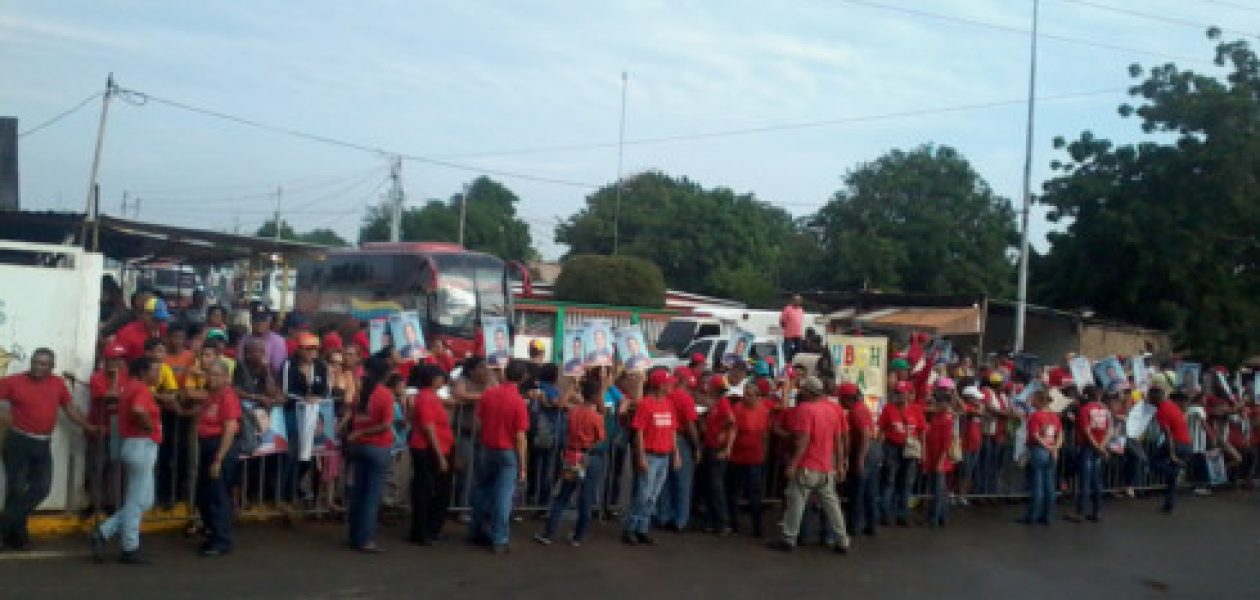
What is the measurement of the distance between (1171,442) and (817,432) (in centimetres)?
717

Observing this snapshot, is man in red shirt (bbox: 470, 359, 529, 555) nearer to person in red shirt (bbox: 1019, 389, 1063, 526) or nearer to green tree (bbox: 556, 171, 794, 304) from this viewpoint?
person in red shirt (bbox: 1019, 389, 1063, 526)

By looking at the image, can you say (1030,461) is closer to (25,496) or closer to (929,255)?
(25,496)

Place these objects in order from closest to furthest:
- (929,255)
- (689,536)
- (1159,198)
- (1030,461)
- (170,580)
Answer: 1. (170,580)
2. (689,536)
3. (1030,461)
4. (1159,198)
5. (929,255)

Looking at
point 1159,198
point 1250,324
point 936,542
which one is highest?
point 1159,198

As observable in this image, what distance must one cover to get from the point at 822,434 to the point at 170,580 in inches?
233

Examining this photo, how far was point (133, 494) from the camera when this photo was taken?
8.52m

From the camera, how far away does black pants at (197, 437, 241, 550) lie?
900 centimetres

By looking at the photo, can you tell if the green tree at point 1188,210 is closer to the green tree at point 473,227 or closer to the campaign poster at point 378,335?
the campaign poster at point 378,335

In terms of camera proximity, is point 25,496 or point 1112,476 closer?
point 25,496

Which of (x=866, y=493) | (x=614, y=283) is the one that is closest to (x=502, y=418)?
(x=866, y=493)

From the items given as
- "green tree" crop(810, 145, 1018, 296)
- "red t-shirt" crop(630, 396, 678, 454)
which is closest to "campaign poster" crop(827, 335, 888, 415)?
"red t-shirt" crop(630, 396, 678, 454)

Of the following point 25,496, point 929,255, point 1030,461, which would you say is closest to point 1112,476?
point 1030,461

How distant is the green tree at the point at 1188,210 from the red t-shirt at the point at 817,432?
20193mm

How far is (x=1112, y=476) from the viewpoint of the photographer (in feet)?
53.3
